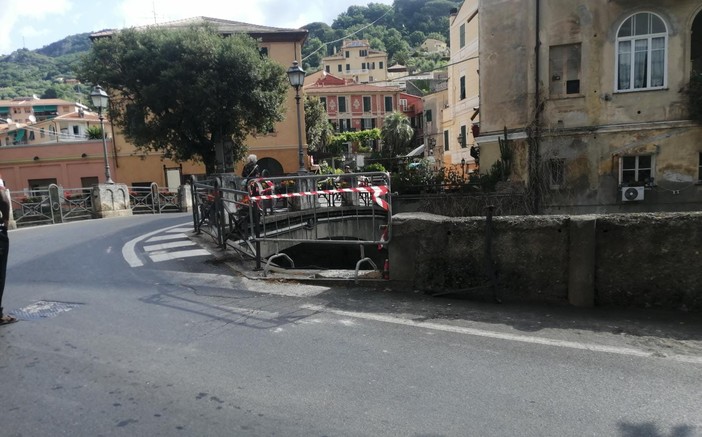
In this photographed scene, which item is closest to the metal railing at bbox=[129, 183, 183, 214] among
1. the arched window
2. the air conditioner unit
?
the air conditioner unit

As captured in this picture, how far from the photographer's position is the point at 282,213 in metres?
10.5

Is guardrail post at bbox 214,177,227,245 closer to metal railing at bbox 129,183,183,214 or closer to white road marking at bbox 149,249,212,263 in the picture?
white road marking at bbox 149,249,212,263

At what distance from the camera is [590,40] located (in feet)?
51.2

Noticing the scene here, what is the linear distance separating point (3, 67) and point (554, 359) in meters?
165

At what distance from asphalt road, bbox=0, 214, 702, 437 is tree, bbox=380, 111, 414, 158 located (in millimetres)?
52024

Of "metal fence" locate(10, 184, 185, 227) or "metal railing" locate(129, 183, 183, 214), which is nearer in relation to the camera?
"metal fence" locate(10, 184, 185, 227)

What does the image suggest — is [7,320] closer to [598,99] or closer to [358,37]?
[598,99]

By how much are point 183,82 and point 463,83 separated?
20.1m

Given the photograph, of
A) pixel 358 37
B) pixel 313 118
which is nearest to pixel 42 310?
pixel 313 118

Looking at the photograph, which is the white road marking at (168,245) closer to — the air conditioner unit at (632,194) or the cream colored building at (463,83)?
the air conditioner unit at (632,194)

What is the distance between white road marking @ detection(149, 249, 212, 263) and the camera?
341 inches

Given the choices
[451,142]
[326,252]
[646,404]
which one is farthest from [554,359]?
[451,142]

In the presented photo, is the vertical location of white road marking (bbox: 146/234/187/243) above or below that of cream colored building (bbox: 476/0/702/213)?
below

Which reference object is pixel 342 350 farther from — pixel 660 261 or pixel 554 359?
pixel 660 261
